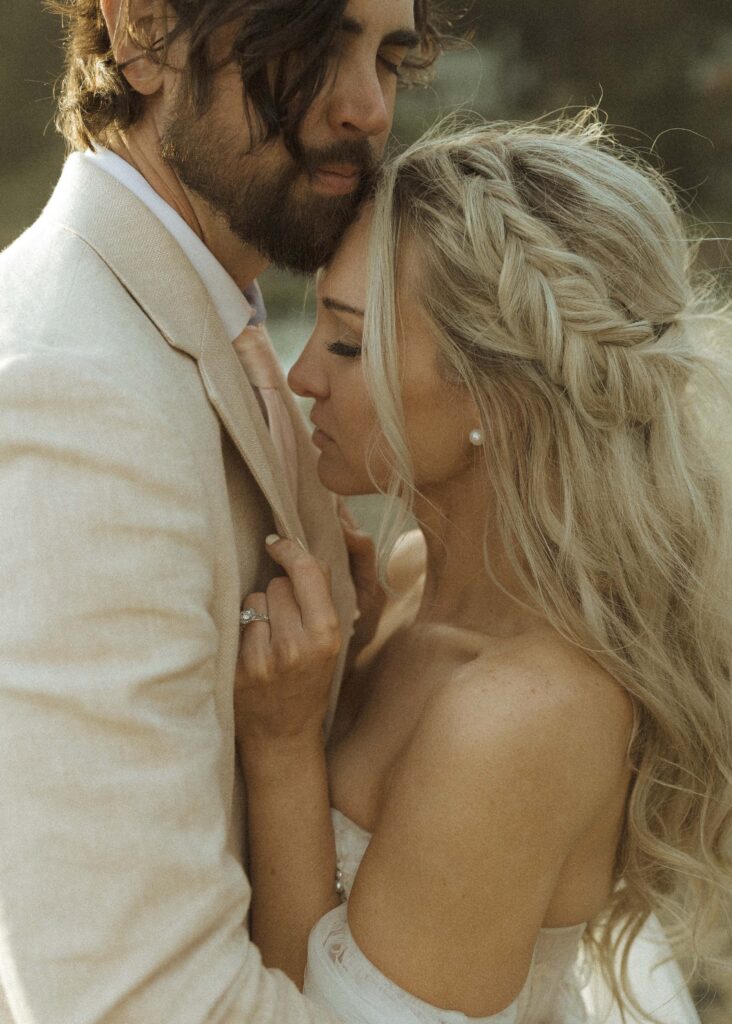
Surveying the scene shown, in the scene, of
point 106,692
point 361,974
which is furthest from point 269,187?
point 361,974

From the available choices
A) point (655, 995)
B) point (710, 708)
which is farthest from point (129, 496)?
point (655, 995)

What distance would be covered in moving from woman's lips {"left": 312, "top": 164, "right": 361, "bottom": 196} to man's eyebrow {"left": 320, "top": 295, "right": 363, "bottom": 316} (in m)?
0.18

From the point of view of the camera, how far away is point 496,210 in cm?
198

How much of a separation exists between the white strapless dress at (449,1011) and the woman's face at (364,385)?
643 mm

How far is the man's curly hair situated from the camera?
1.85m

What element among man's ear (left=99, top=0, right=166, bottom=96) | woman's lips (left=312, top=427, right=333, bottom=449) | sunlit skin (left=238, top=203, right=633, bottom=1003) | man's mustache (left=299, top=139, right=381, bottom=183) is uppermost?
man's ear (left=99, top=0, right=166, bottom=96)

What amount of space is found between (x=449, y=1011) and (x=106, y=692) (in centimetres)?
83

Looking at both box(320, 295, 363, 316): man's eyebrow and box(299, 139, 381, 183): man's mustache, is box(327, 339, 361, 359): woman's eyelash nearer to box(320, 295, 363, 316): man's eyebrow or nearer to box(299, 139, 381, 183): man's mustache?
box(320, 295, 363, 316): man's eyebrow

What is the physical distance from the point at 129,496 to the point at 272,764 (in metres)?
0.65

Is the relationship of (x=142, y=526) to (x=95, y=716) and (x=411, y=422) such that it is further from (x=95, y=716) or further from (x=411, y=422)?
(x=411, y=422)

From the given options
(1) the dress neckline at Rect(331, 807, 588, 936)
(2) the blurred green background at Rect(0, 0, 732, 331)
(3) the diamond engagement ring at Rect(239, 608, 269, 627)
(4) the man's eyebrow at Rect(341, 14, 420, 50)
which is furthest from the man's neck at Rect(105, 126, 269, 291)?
(2) the blurred green background at Rect(0, 0, 732, 331)

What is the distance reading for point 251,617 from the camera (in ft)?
6.01

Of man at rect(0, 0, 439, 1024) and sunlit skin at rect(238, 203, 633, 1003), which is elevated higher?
man at rect(0, 0, 439, 1024)

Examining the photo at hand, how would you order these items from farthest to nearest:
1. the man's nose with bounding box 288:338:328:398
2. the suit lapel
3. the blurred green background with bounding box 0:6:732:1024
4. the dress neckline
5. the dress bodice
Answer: the blurred green background with bounding box 0:6:732:1024, the man's nose with bounding box 288:338:328:398, the dress neckline, the dress bodice, the suit lapel
